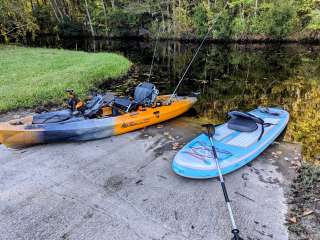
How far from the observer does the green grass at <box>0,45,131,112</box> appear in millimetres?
9820

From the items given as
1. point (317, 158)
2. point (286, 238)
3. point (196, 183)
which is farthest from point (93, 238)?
point (317, 158)

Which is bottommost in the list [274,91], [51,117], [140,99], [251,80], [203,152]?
[203,152]

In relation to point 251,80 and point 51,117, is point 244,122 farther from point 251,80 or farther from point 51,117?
point 251,80

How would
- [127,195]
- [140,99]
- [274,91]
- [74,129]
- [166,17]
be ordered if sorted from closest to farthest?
[127,195], [74,129], [140,99], [274,91], [166,17]

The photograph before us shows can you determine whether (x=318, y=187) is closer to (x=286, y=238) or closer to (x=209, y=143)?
(x=286, y=238)

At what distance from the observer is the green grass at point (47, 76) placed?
32.2 ft

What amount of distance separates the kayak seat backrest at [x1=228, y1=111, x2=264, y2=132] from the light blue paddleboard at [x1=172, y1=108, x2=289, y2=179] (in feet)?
0.30

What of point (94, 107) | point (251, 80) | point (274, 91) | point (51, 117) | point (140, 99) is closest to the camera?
point (51, 117)

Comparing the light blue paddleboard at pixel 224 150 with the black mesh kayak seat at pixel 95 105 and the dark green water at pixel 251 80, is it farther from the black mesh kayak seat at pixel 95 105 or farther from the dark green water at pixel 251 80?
the black mesh kayak seat at pixel 95 105

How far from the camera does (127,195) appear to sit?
5.08 metres

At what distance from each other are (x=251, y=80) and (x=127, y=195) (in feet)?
35.6

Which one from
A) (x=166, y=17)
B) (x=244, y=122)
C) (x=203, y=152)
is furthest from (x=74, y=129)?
(x=166, y=17)

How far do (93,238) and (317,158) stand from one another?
5.34 m

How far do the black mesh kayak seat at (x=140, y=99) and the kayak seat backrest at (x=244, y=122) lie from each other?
8.06 ft
